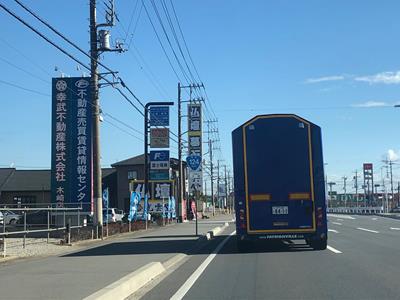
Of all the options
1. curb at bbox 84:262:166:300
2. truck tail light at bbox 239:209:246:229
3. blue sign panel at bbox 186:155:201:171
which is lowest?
curb at bbox 84:262:166:300

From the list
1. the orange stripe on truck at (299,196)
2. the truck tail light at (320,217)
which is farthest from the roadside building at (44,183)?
the truck tail light at (320,217)

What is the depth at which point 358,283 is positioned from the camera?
11180mm

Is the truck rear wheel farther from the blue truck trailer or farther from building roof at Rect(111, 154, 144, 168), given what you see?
building roof at Rect(111, 154, 144, 168)

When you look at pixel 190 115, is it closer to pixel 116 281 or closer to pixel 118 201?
pixel 118 201

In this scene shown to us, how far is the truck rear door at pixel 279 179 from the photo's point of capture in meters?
17.9

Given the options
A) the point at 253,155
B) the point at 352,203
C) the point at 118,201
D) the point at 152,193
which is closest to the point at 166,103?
the point at 152,193

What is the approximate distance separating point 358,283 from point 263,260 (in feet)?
16.2

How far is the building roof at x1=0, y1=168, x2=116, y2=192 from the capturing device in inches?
2923

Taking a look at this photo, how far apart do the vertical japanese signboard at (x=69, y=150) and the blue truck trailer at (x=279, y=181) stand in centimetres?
1387

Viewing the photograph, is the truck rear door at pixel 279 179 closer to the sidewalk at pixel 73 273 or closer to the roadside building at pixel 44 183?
the sidewalk at pixel 73 273

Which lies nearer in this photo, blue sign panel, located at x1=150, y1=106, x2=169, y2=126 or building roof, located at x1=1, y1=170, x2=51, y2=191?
blue sign panel, located at x1=150, y1=106, x2=169, y2=126

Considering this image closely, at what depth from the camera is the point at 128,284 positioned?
34.8ft

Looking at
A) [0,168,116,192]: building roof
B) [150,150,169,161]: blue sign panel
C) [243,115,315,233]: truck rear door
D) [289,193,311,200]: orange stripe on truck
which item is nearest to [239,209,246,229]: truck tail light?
[243,115,315,233]: truck rear door

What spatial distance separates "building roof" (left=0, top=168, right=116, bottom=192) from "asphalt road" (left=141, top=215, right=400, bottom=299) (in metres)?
59.6
